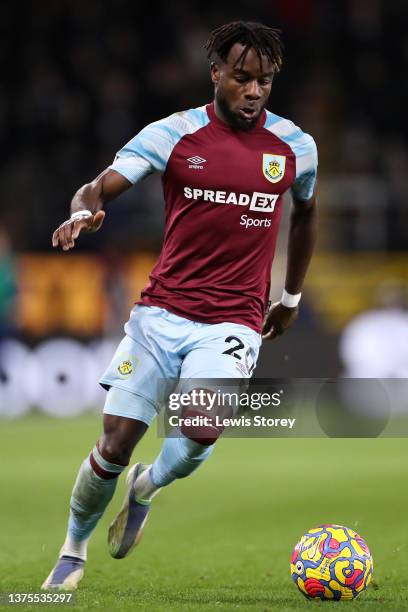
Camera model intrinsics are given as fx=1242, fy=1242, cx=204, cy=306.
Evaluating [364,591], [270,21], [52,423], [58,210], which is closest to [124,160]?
[364,591]

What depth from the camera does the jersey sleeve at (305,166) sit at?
5250 mm

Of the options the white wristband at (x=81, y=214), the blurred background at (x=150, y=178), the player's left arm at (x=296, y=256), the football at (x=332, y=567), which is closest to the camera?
the white wristband at (x=81, y=214)

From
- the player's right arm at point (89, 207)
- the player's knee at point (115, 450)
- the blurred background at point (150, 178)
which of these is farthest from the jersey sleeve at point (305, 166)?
Result: the blurred background at point (150, 178)

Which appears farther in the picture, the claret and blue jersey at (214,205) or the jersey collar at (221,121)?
the jersey collar at (221,121)

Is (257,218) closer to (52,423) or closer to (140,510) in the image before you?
(140,510)

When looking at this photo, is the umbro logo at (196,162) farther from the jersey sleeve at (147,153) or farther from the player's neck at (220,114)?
the player's neck at (220,114)

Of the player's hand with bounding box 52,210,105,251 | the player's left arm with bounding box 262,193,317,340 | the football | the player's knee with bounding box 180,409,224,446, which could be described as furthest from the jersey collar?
the football

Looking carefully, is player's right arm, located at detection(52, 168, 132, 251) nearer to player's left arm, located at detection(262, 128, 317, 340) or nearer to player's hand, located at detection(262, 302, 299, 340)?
player's left arm, located at detection(262, 128, 317, 340)

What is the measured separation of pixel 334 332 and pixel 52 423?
3.19 m

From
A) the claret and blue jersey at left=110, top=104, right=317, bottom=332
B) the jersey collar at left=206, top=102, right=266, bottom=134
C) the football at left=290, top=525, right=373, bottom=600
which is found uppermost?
the jersey collar at left=206, top=102, right=266, bottom=134

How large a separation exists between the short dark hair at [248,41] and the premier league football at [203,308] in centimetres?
1

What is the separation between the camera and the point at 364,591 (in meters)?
5.03

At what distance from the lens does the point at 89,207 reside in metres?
4.70

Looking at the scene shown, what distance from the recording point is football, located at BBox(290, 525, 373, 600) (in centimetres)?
475
